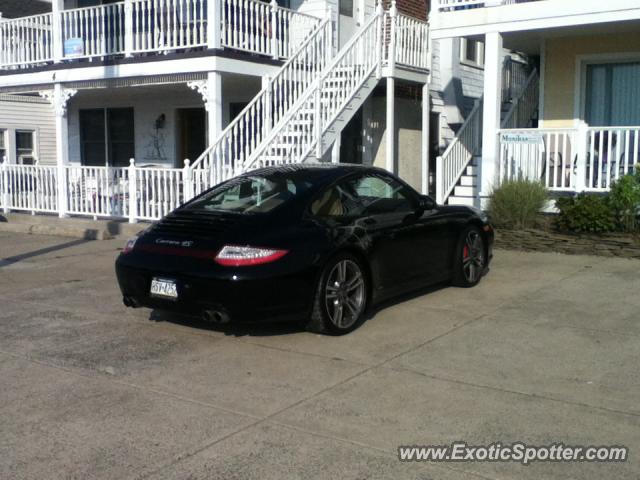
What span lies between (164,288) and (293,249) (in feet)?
3.84

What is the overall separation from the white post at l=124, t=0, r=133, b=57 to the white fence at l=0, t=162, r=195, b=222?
2.33 m

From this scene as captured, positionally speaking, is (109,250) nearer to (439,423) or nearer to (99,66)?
(99,66)

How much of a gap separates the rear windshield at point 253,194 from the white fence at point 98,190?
5527mm

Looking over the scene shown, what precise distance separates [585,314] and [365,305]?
2.26m

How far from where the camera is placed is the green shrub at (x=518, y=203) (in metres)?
11.8

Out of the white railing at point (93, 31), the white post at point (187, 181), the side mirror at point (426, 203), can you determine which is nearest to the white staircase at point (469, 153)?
the white post at point (187, 181)

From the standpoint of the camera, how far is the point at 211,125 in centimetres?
1391

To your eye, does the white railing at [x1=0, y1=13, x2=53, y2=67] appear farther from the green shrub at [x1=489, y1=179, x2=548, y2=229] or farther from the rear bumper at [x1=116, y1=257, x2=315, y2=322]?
the rear bumper at [x1=116, y1=257, x2=315, y2=322]

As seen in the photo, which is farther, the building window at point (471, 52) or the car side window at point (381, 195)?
the building window at point (471, 52)

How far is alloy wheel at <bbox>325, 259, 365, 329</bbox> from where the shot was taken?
6742 mm

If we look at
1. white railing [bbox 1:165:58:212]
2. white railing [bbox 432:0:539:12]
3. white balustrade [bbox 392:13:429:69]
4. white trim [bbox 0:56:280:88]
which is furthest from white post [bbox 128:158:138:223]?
white railing [bbox 432:0:539:12]

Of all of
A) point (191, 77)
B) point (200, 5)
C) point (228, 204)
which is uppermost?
point (200, 5)

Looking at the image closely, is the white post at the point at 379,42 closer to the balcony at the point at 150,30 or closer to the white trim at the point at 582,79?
the balcony at the point at 150,30

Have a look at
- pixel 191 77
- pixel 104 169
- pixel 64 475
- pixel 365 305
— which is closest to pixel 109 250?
pixel 104 169
